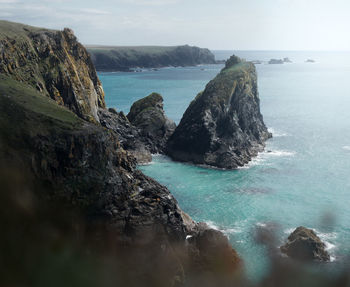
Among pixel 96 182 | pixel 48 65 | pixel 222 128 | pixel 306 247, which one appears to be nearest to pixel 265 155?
pixel 222 128

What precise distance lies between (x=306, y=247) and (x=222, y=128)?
47.6m

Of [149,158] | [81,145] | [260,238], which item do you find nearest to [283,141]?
[149,158]

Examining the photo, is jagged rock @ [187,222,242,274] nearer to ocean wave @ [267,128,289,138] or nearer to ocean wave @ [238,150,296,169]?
ocean wave @ [238,150,296,169]

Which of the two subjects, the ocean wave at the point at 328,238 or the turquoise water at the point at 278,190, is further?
the turquoise water at the point at 278,190

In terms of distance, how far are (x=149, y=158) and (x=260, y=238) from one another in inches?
1544

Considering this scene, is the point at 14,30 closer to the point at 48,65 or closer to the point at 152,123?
the point at 48,65

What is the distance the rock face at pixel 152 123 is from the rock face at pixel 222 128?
3.67m

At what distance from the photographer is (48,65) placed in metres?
71.8

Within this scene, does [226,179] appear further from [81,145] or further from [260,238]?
[81,145]

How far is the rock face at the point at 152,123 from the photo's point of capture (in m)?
93.1

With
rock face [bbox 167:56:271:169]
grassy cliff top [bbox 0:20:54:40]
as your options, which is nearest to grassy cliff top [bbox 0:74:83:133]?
grassy cliff top [bbox 0:20:54:40]

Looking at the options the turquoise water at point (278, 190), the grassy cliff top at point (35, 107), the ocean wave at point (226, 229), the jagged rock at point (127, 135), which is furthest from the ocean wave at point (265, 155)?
the grassy cliff top at point (35, 107)

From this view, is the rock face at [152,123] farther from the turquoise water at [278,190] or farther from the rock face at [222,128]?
the turquoise water at [278,190]

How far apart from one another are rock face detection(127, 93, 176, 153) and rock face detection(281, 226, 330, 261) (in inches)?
1929
